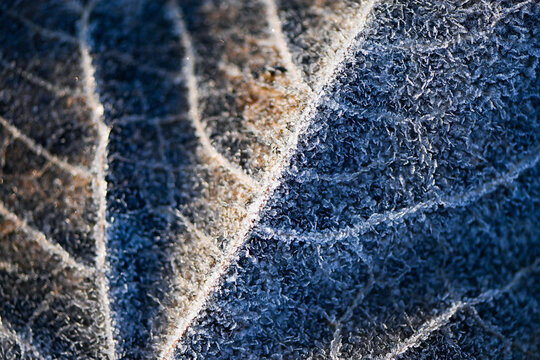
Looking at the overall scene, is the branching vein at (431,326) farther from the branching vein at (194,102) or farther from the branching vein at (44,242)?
the branching vein at (44,242)

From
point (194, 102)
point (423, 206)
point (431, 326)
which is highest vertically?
point (194, 102)

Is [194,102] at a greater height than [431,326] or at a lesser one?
greater

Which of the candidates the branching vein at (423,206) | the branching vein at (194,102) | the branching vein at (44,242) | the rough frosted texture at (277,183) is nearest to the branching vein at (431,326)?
the rough frosted texture at (277,183)

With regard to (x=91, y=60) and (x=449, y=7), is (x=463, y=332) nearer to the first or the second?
(x=449, y=7)

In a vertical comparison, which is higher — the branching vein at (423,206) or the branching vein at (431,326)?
the branching vein at (423,206)

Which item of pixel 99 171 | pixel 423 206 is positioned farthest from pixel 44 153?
pixel 423 206

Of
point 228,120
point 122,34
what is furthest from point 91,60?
point 228,120

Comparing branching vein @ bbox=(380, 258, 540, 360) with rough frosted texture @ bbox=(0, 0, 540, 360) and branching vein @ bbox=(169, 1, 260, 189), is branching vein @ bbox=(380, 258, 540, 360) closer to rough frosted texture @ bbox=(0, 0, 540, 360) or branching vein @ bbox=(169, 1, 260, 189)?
rough frosted texture @ bbox=(0, 0, 540, 360)

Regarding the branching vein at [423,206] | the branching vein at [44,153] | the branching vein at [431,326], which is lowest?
the branching vein at [431,326]

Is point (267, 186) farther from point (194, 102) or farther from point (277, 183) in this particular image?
point (194, 102)
